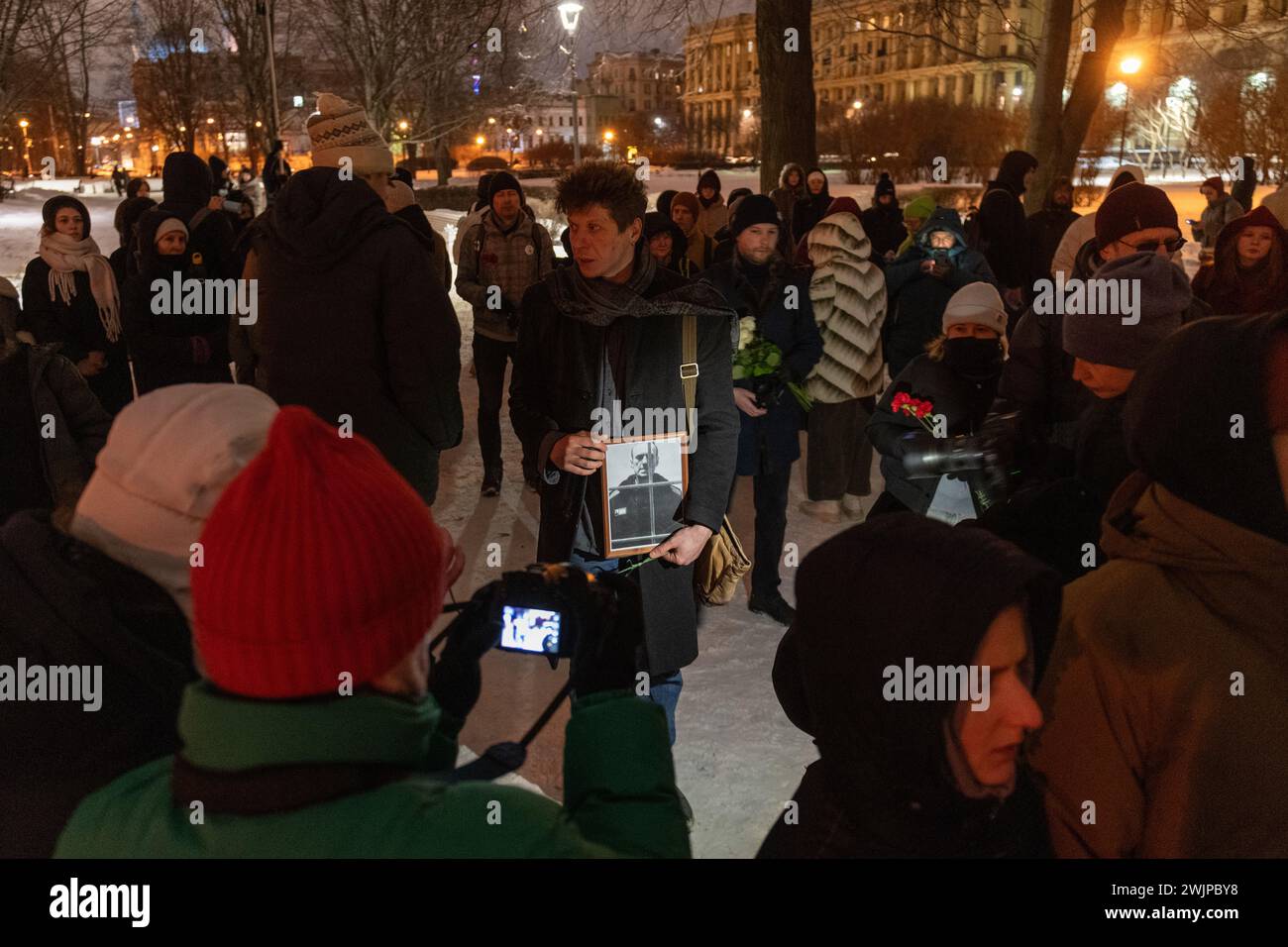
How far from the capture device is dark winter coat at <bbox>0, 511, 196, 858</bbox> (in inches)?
62.6

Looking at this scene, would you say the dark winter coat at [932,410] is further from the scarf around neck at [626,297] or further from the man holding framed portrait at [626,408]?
the scarf around neck at [626,297]

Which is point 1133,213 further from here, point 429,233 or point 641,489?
point 429,233

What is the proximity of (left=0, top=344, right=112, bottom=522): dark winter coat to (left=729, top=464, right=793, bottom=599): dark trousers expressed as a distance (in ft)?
9.19

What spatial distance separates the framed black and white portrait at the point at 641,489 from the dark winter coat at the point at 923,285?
326 cm

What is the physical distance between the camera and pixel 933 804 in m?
1.63

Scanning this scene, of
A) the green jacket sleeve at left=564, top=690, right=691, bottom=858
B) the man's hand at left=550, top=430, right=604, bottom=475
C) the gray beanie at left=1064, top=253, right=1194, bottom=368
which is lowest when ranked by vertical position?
the green jacket sleeve at left=564, top=690, right=691, bottom=858

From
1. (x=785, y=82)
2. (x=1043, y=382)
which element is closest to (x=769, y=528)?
(x=1043, y=382)

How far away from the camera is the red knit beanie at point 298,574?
1.17 m

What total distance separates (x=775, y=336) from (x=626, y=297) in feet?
7.72

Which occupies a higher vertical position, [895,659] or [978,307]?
[978,307]

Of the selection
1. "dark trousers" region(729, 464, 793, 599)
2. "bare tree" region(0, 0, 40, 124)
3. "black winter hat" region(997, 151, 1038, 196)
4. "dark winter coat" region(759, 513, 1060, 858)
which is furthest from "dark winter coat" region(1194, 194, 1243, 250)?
"bare tree" region(0, 0, 40, 124)

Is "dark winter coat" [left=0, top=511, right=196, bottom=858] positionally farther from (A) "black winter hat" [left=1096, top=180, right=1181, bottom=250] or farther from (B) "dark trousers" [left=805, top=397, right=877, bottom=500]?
(B) "dark trousers" [left=805, top=397, right=877, bottom=500]

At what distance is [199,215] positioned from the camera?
20.7 ft
